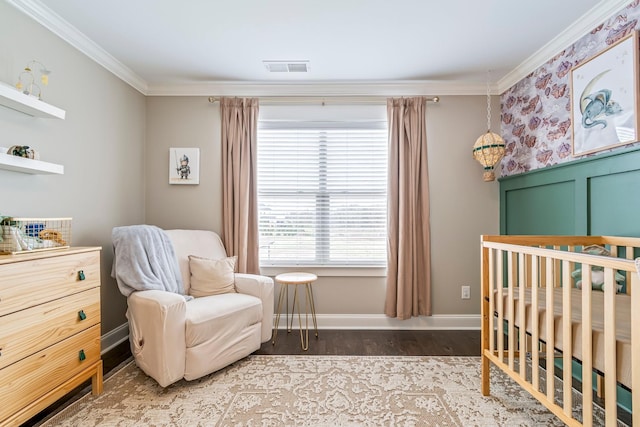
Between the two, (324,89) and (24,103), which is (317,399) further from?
(324,89)

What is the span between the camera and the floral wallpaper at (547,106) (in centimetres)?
184

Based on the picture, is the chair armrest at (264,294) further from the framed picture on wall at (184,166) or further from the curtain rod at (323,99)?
the curtain rod at (323,99)

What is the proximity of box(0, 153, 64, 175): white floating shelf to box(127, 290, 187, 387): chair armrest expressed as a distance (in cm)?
89

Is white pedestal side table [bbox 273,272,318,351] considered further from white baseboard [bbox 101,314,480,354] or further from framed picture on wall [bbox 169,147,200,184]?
framed picture on wall [bbox 169,147,200,184]

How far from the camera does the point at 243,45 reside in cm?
225

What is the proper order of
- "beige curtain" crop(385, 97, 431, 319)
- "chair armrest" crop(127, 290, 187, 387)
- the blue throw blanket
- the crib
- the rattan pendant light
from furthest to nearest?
"beige curtain" crop(385, 97, 431, 319), the rattan pendant light, the blue throw blanket, "chair armrest" crop(127, 290, 187, 387), the crib

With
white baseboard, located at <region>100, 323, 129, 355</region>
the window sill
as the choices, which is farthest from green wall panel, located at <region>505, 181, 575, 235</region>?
white baseboard, located at <region>100, 323, 129, 355</region>

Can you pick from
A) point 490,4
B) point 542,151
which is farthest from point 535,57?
point 490,4

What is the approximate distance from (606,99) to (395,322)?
2236 millimetres

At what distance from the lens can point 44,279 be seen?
1507mm

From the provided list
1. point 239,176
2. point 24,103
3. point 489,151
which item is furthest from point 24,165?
point 489,151

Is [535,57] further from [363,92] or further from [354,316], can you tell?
[354,316]

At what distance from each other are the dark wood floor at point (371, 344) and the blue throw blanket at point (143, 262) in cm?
65

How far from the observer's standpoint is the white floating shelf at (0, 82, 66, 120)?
1.52m
